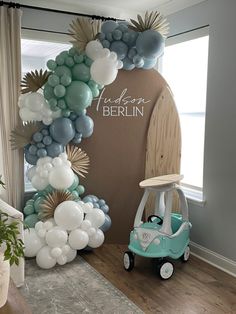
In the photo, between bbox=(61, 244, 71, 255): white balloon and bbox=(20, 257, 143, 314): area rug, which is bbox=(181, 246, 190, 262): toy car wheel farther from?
bbox=(61, 244, 71, 255): white balloon

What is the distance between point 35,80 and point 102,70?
658 mm

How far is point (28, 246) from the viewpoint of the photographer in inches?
129

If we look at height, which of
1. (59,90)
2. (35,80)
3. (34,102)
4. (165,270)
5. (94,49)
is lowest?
(165,270)

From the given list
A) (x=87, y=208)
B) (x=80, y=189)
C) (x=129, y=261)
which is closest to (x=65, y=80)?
(x=80, y=189)

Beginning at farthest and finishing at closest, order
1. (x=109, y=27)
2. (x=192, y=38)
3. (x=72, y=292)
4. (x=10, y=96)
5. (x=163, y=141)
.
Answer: (x=163, y=141) < (x=192, y=38) < (x=10, y=96) < (x=109, y=27) < (x=72, y=292)

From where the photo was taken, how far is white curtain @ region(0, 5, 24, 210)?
3486mm

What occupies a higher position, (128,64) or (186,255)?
(128,64)

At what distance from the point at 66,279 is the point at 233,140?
1.94m

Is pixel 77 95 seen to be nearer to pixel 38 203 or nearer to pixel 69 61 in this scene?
pixel 69 61

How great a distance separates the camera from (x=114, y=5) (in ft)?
13.2

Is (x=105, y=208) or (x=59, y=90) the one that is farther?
(x=105, y=208)

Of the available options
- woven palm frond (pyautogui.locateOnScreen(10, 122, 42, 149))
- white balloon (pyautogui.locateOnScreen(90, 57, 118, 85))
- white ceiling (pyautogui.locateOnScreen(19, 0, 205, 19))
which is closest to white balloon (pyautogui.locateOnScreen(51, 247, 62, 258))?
woven palm frond (pyautogui.locateOnScreen(10, 122, 42, 149))

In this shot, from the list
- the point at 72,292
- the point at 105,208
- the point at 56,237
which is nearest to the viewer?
the point at 72,292

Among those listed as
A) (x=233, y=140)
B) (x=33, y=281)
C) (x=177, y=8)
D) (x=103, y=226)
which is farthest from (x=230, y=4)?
(x=33, y=281)
